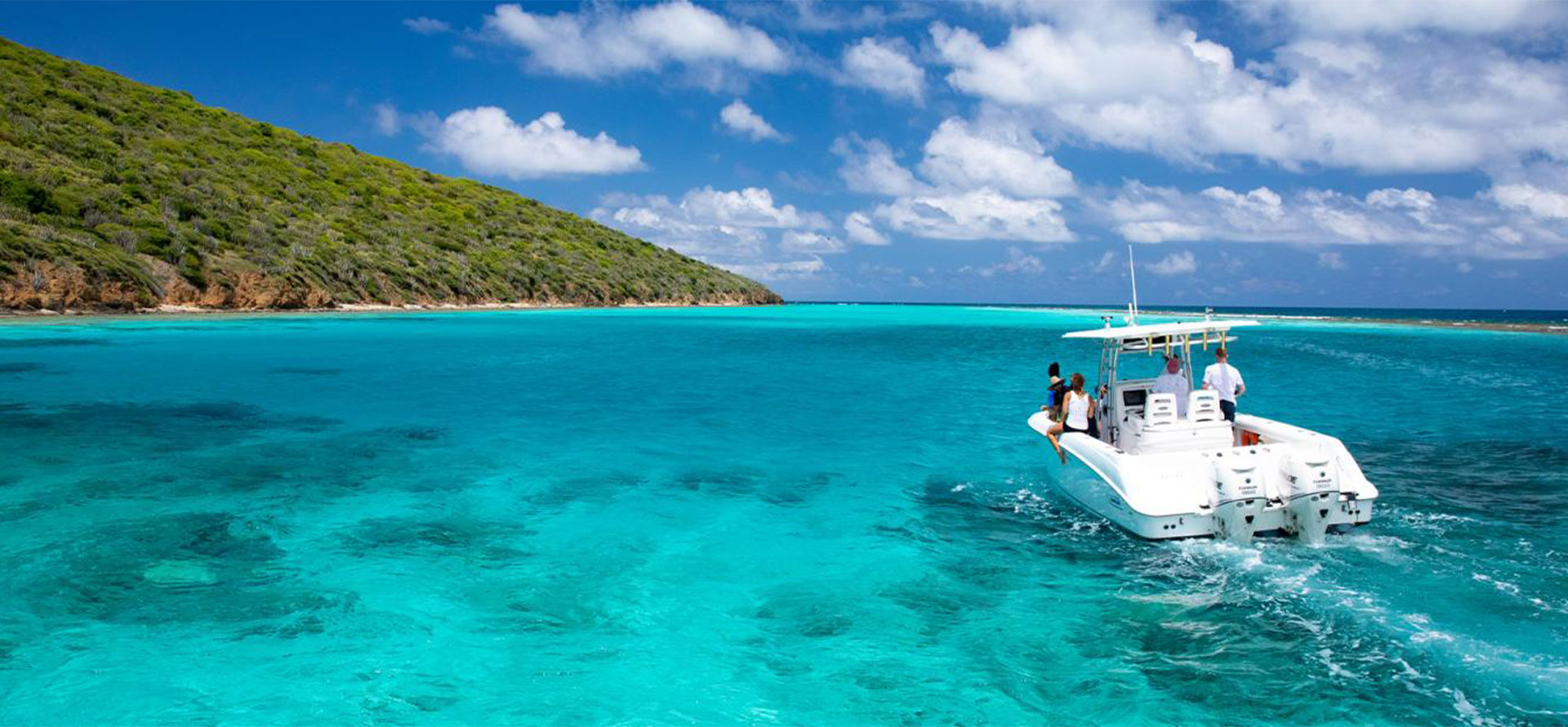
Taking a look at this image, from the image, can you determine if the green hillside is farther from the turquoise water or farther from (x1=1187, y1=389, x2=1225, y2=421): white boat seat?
(x1=1187, y1=389, x2=1225, y2=421): white boat seat

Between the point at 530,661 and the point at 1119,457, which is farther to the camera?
the point at 1119,457

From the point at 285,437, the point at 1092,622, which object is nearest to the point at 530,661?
the point at 1092,622

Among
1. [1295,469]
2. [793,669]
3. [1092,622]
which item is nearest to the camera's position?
[793,669]

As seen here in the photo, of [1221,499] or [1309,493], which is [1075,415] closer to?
[1221,499]

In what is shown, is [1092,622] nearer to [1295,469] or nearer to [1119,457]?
[1119,457]

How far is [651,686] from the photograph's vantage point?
696 centimetres

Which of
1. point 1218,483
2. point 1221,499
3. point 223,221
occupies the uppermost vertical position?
point 223,221

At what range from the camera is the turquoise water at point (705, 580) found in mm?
6695

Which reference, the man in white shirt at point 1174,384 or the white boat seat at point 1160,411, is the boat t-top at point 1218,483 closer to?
the white boat seat at point 1160,411

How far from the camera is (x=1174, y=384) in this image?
12.1 metres

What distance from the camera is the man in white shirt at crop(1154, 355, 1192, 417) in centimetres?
1207

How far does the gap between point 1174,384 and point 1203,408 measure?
2.85 feet

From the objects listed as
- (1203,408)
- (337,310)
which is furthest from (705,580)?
(337,310)

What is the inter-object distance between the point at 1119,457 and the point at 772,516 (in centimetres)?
471
